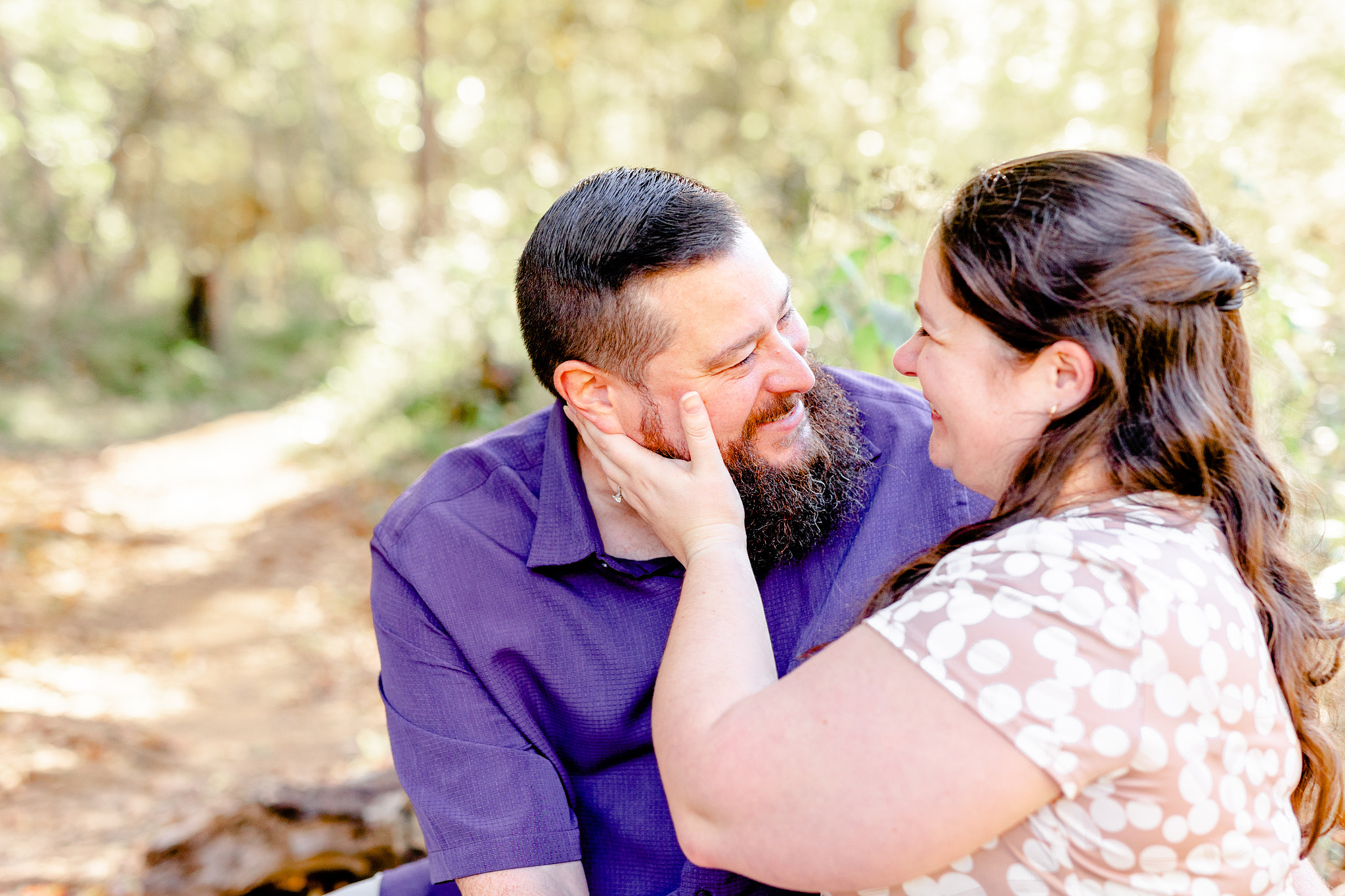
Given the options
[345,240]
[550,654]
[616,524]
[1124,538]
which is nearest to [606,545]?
[616,524]

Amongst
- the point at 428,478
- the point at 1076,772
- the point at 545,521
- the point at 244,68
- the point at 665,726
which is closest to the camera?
the point at 1076,772

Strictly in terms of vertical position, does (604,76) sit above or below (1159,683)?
above

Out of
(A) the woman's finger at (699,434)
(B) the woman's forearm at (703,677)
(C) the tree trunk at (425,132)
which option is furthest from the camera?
(C) the tree trunk at (425,132)

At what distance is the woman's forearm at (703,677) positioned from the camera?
130 cm

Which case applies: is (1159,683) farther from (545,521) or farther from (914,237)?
(914,237)

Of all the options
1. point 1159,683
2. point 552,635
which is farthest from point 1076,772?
point 552,635

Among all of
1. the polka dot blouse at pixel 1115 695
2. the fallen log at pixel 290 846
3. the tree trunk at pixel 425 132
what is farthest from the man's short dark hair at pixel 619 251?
the tree trunk at pixel 425 132

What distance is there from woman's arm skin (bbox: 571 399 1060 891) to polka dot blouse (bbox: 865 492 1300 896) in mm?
41

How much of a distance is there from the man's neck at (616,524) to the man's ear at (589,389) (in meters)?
0.12

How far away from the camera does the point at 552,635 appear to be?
6.82ft

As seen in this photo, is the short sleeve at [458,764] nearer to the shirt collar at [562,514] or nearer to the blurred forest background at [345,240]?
the shirt collar at [562,514]

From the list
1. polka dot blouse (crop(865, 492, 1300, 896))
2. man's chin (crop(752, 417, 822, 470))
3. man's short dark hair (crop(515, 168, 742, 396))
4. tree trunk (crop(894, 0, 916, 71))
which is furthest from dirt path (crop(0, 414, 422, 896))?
tree trunk (crop(894, 0, 916, 71))

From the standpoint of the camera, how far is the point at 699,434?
1.98 metres

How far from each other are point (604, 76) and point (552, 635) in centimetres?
1797
